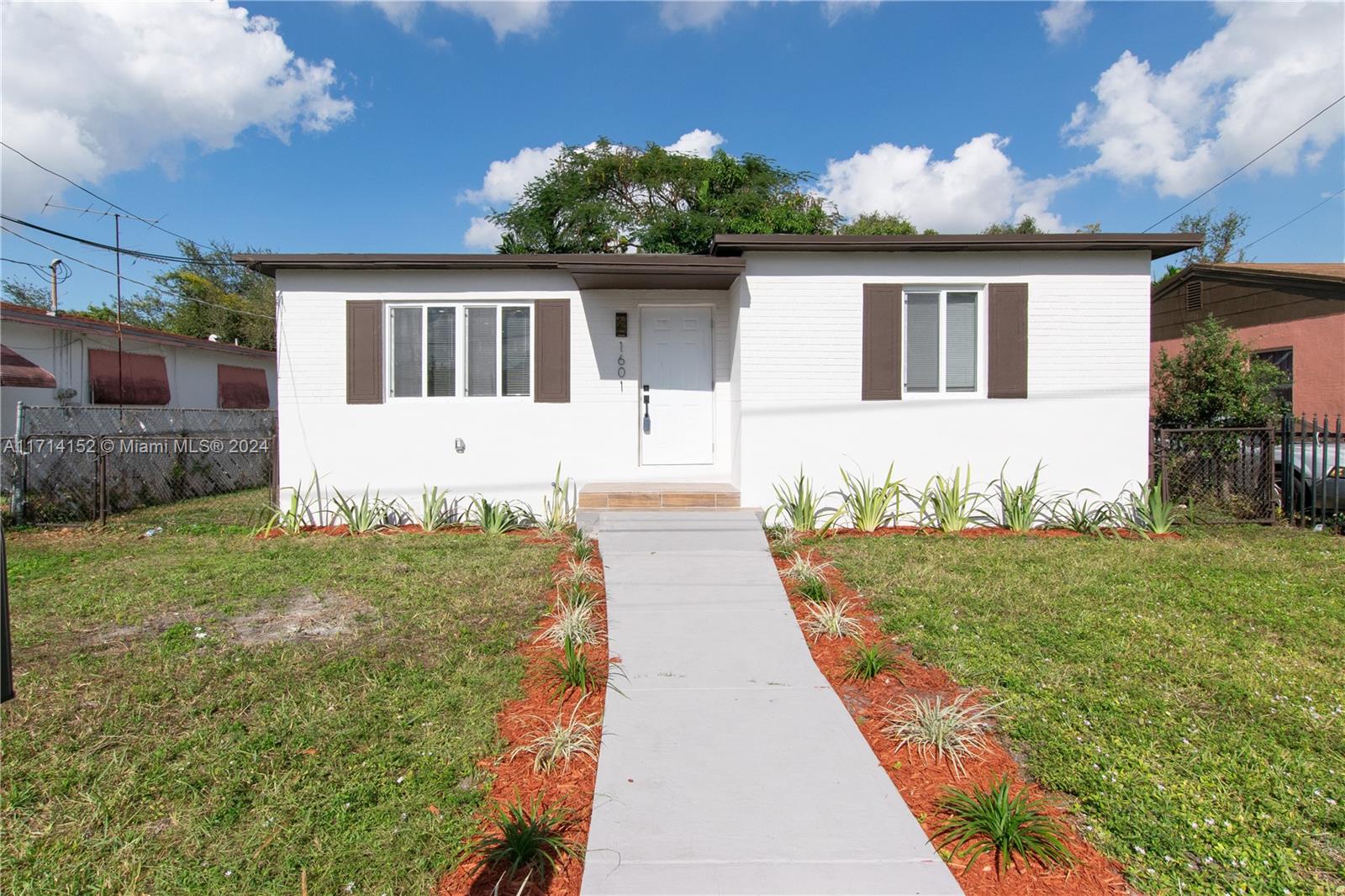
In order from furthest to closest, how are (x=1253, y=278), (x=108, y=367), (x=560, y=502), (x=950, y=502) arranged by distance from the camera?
(x=1253, y=278), (x=108, y=367), (x=560, y=502), (x=950, y=502)

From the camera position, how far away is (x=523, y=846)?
2.53 meters

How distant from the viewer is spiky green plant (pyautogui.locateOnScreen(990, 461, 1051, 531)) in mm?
8281

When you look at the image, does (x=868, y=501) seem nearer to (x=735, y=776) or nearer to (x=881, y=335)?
(x=881, y=335)

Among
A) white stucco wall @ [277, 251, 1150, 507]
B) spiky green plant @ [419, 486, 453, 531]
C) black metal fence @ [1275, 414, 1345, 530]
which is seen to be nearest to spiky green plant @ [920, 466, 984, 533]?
white stucco wall @ [277, 251, 1150, 507]

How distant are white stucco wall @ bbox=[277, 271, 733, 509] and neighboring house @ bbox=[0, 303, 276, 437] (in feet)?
14.4

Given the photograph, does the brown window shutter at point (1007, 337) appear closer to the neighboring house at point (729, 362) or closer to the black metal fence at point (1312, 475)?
the neighboring house at point (729, 362)

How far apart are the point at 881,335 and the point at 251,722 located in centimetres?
697

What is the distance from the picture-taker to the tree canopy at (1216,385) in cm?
996

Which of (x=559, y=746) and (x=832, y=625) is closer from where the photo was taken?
(x=559, y=746)

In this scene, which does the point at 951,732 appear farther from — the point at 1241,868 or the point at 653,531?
the point at 653,531

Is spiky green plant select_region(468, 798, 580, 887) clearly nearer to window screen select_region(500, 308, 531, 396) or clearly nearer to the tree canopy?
window screen select_region(500, 308, 531, 396)

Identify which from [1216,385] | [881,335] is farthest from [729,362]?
[1216,385]

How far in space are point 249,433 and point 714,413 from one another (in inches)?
375

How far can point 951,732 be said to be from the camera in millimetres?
3316
